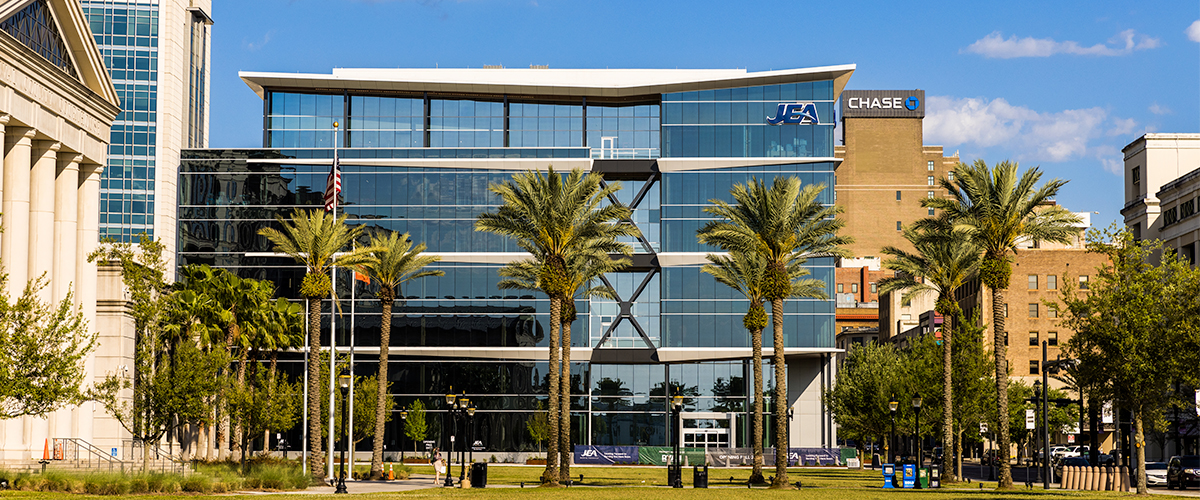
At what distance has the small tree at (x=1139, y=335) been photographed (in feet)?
137

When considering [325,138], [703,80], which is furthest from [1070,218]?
[325,138]

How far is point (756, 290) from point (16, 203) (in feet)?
104

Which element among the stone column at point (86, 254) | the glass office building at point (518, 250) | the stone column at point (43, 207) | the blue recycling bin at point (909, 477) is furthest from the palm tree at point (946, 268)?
the stone column at point (43, 207)

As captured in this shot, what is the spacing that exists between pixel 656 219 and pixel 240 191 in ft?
98.4

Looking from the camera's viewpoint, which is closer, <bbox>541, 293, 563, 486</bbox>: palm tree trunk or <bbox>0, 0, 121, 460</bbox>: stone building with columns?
<bbox>0, 0, 121, 460</bbox>: stone building with columns

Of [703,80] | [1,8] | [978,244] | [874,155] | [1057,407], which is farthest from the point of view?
[874,155]

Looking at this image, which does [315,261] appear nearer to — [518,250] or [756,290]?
[756,290]

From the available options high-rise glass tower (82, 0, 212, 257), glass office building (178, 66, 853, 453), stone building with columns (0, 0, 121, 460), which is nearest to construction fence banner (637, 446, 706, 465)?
glass office building (178, 66, 853, 453)

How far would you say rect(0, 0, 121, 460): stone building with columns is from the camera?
146ft

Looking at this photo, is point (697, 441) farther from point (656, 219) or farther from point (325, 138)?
point (325, 138)

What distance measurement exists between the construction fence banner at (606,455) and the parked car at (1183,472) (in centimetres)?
3586

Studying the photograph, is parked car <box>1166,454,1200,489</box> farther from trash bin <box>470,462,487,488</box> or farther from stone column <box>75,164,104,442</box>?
stone column <box>75,164,104,442</box>

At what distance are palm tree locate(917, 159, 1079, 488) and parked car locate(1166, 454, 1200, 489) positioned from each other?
34.4 feet

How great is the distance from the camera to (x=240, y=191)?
88.0 m
